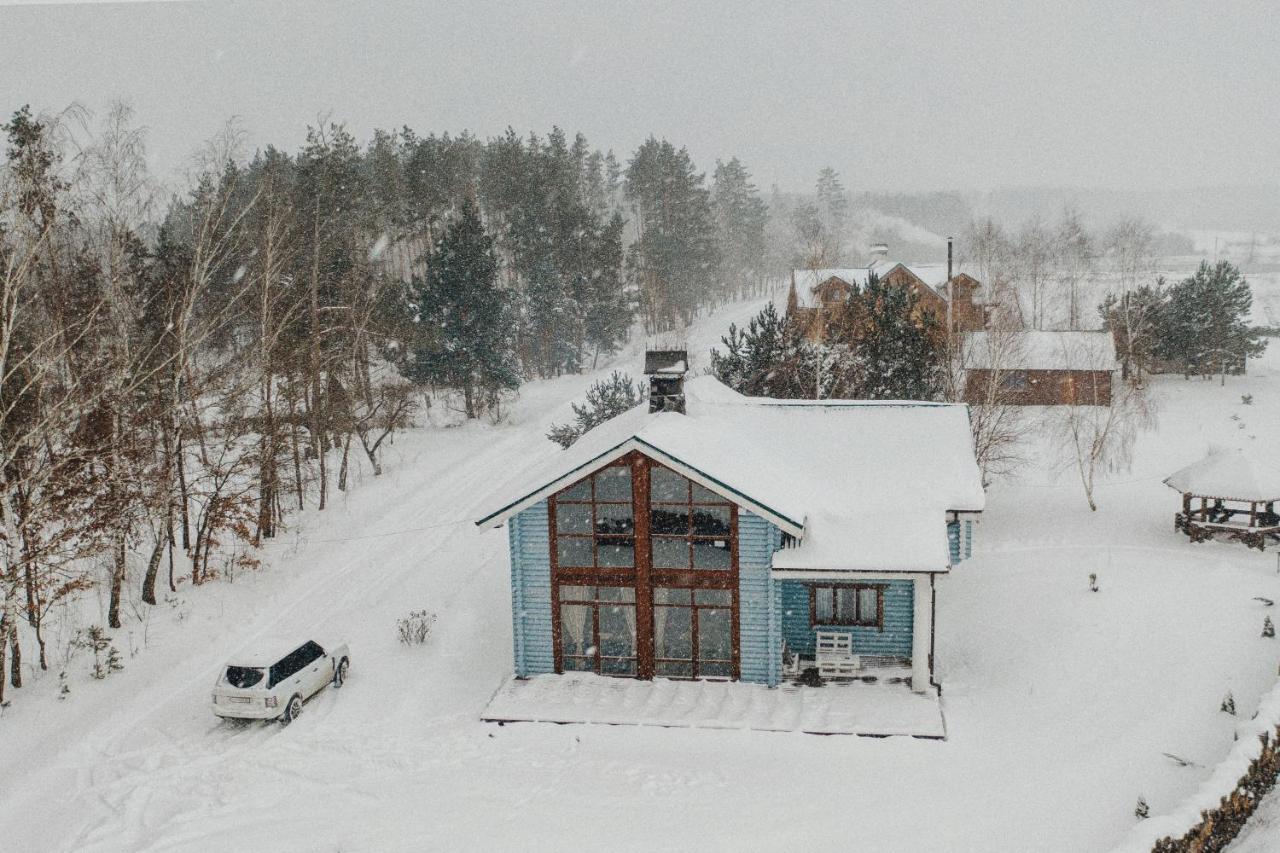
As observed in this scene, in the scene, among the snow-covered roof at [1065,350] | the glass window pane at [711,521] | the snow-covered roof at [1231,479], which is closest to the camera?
the glass window pane at [711,521]

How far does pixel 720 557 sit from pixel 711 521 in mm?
777

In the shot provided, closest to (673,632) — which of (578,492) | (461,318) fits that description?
(578,492)

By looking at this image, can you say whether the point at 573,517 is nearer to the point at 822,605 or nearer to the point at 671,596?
the point at 671,596

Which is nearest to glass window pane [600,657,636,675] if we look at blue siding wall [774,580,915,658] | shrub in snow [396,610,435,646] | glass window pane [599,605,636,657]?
glass window pane [599,605,636,657]

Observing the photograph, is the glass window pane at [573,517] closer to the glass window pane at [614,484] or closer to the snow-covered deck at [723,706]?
the glass window pane at [614,484]

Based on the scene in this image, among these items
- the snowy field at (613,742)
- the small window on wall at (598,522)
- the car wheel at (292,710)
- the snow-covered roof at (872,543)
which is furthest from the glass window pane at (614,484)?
the car wheel at (292,710)

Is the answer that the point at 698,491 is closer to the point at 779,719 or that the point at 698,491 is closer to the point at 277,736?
the point at 779,719

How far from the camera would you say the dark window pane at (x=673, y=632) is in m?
19.2

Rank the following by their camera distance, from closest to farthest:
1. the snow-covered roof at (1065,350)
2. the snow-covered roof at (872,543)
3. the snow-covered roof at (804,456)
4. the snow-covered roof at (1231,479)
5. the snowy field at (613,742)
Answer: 1. the snowy field at (613,742)
2. the snow-covered roof at (872,543)
3. the snow-covered roof at (804,456)
4. the snow-covered roof at (1231,479)
5. the snow-covered roof at (1065,350)

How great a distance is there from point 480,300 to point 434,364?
12.6 feet

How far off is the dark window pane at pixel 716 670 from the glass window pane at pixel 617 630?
1511mm

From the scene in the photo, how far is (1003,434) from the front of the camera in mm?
31156

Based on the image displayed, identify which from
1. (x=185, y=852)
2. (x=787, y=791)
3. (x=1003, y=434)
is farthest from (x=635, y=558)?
(x=1003, y=434)

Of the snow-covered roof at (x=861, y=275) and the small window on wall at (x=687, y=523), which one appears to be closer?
the small window on wall at (x=687, y=523)
